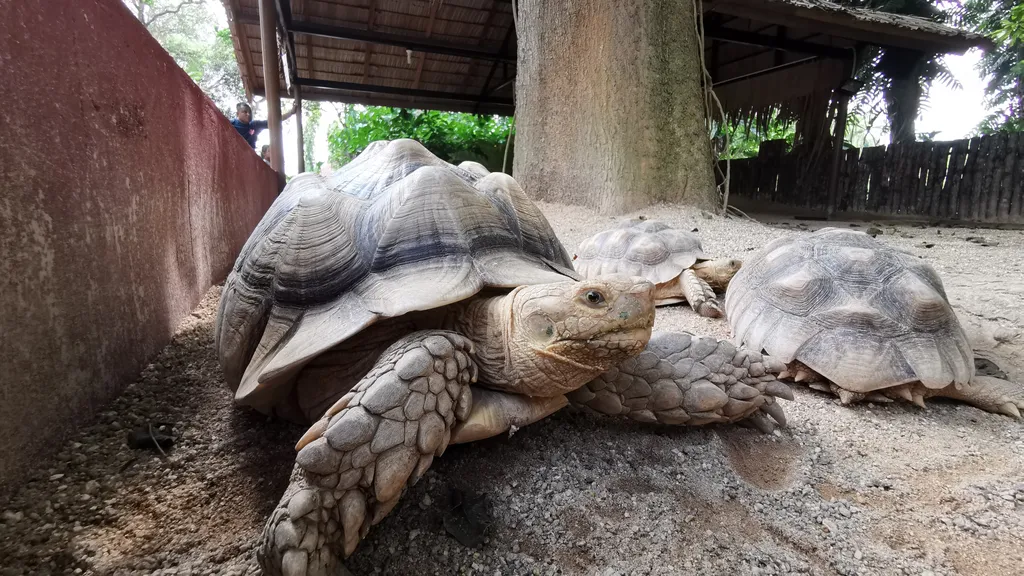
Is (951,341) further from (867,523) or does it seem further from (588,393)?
(588,393)

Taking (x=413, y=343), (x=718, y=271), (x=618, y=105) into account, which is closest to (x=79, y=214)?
(x=413, y=343)

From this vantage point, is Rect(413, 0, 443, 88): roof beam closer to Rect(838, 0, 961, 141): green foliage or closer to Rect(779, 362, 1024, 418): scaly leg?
Rect(779, 362, 1024, 418): scaly leg

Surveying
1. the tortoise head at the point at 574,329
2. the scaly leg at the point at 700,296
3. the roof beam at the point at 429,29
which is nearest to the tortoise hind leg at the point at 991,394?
the scaly leg at the point at 700,296

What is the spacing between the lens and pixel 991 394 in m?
2.04

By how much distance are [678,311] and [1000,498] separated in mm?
2203

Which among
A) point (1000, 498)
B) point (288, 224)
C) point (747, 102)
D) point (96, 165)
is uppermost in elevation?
point (747, 102)

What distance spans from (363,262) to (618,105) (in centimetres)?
392

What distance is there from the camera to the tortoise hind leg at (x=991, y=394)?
200cm

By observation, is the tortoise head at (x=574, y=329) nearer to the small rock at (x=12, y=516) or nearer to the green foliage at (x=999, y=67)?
the small rock at (x=12, y=516)

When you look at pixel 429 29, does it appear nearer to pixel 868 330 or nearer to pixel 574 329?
pixel 868 330

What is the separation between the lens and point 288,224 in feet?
5.48

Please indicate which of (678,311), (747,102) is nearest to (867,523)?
(678,311)

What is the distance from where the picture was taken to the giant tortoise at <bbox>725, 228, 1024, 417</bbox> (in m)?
2.02

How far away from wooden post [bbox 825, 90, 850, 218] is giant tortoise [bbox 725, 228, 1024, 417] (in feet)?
23.5
